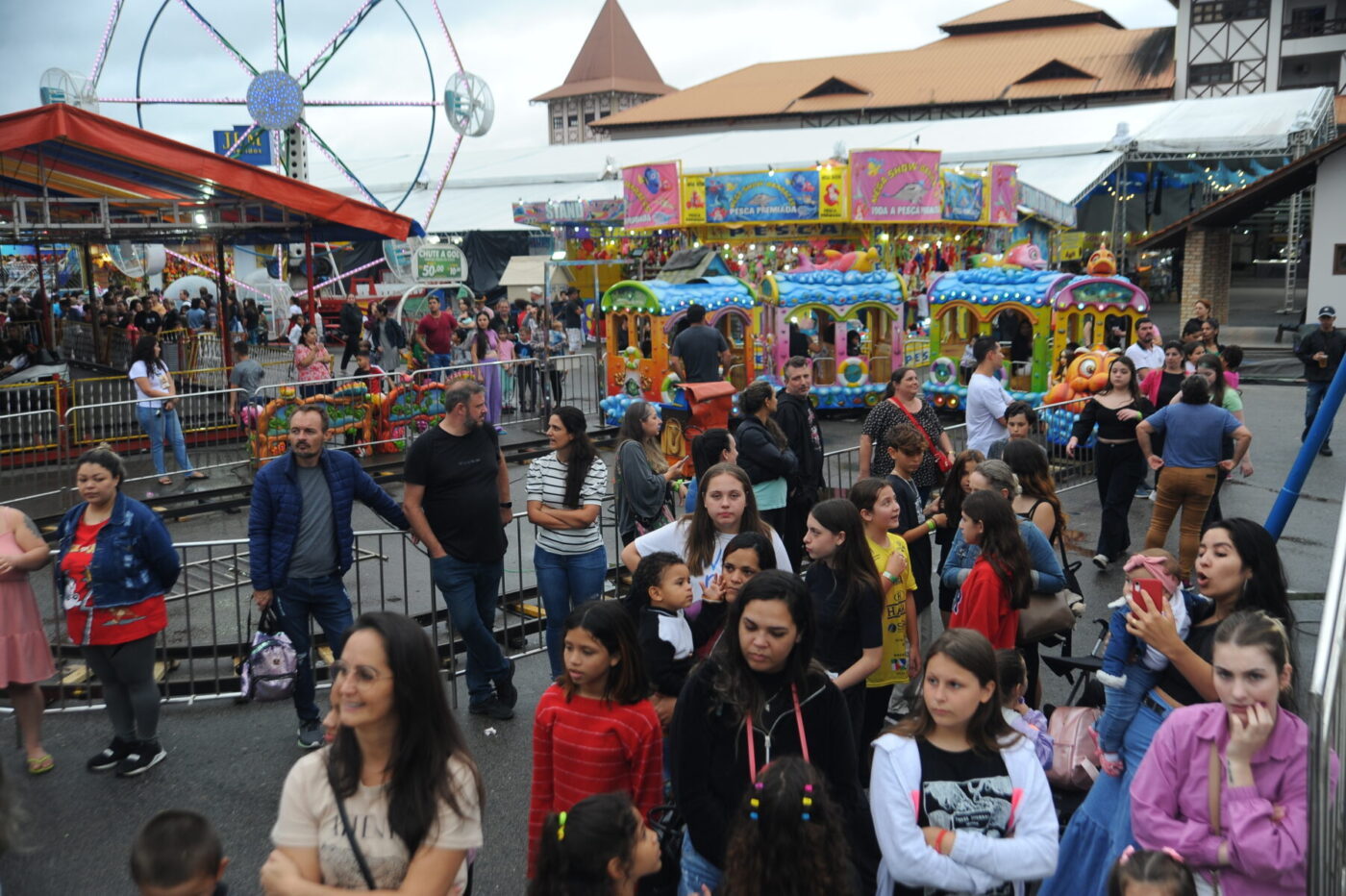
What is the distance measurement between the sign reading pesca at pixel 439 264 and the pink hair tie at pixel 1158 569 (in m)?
20.2

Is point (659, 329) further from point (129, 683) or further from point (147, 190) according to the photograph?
point (129, 683)

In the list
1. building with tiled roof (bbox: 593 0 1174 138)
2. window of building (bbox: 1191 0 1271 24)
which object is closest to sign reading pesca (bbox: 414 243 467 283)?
building with tiled roof (bbox: 593 0 1174 138)

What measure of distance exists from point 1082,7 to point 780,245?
38.4m

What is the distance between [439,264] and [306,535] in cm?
1825

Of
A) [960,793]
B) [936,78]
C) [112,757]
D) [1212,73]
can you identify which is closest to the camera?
[960,793]

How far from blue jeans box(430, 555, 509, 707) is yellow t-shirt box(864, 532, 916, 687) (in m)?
2.13

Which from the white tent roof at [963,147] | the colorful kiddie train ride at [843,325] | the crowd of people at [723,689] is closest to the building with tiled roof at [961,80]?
the white tent roof at [963,147]

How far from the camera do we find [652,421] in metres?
6.70

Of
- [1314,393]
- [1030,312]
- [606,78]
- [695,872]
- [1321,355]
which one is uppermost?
[606,78]

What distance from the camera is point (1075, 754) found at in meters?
4.64

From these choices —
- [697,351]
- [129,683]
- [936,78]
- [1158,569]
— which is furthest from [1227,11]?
[129,683]

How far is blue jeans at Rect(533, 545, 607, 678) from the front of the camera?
20.1ft

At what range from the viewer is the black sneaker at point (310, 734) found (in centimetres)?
593

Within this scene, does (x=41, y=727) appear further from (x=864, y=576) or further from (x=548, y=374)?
(x=548, y=374)
